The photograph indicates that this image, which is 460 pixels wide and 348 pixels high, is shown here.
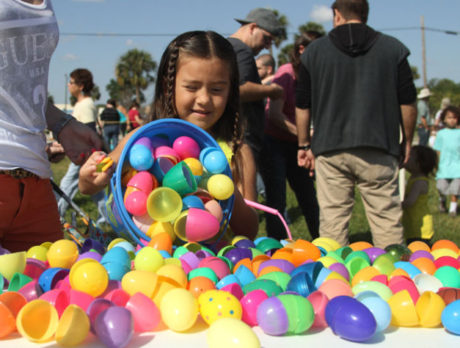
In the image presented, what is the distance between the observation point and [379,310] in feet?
3.23

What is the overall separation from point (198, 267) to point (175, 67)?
941mm

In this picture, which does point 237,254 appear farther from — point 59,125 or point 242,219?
point 59,125

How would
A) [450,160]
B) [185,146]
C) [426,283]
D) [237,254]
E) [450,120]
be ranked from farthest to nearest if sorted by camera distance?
1. [450,120]
2. [450,160]
3. [185,146]
4. [237,254]
5. [426,283]

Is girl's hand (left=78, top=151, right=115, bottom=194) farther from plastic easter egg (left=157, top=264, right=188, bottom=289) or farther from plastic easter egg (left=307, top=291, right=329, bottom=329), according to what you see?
plastic easter egg (left=307, top=291, right=329, bottom=329)

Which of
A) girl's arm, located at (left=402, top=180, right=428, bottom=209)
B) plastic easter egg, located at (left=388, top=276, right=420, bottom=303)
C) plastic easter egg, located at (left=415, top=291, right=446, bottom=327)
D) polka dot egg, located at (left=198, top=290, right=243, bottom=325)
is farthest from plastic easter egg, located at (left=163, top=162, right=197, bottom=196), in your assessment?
girl's arm, located at (left=402, top=180, right=428, bottom=209)

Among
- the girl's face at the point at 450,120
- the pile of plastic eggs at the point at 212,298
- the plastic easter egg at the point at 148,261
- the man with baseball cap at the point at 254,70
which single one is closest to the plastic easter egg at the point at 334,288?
the pile of plastic eggs at the point at 212,298

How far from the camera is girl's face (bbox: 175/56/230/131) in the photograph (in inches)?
73.7

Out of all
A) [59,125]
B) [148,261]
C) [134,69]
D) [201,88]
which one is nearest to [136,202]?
[148,261]

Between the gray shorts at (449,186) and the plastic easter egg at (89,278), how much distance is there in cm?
573

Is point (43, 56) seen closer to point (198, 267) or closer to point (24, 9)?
point (24, 9)

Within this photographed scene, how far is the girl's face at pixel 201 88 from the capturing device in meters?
1.87

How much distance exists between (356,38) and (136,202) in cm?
191

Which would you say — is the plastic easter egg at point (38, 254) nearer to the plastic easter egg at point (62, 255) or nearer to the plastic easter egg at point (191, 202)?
the plastic easter egg at point (62, 255)

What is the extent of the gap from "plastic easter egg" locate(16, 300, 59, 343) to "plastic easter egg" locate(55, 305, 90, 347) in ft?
0.12
